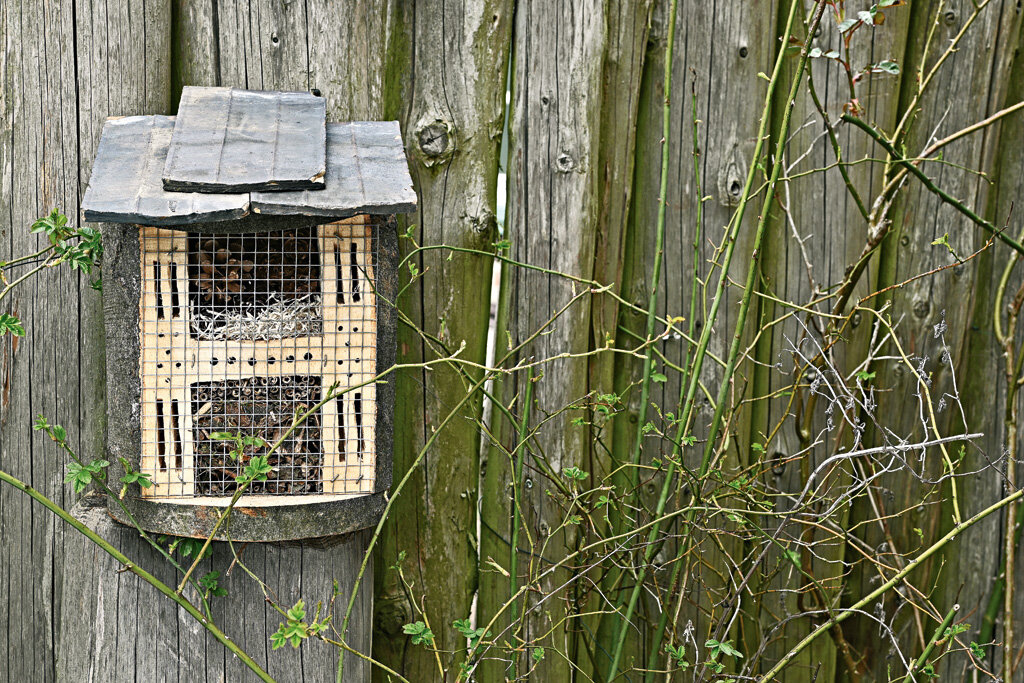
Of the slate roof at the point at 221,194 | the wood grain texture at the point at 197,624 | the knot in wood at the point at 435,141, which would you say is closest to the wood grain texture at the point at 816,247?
the knot in wood at the point at 435,141

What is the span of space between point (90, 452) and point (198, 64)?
3.14 feet

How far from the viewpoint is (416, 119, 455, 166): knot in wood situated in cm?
196

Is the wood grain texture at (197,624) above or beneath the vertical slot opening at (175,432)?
beneath

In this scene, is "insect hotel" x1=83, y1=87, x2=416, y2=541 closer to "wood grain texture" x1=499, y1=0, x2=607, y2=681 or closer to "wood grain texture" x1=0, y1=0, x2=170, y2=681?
"wood grain texture" x1=0, y1=0, x2=170, y2=681

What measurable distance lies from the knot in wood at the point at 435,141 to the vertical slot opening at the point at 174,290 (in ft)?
2.23

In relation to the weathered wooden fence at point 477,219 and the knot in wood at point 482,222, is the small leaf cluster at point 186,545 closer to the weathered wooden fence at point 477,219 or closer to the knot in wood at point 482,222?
the weathered wooden fence at point 477,219

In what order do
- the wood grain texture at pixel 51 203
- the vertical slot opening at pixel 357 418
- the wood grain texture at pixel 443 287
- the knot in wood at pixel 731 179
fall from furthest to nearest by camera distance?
the knot in wood at pixel 731 179, the wood grain texture at pixel 443 287, the wood grain texture at pixel 51 203, the vertical slot opening at pixel 357 418

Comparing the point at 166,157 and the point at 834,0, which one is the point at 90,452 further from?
the point at 834,0

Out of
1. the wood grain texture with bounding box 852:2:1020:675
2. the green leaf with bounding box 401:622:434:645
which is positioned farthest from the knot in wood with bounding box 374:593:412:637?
the wood grain texture with bounding box 852:2:1020:675

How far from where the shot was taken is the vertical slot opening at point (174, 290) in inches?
60.8

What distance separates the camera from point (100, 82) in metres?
1.85

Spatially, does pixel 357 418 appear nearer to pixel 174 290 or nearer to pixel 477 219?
pixel 174 290

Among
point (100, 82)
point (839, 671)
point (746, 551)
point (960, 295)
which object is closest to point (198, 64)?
point (100, 82)

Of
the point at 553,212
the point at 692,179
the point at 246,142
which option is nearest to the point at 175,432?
the point at 246,142
